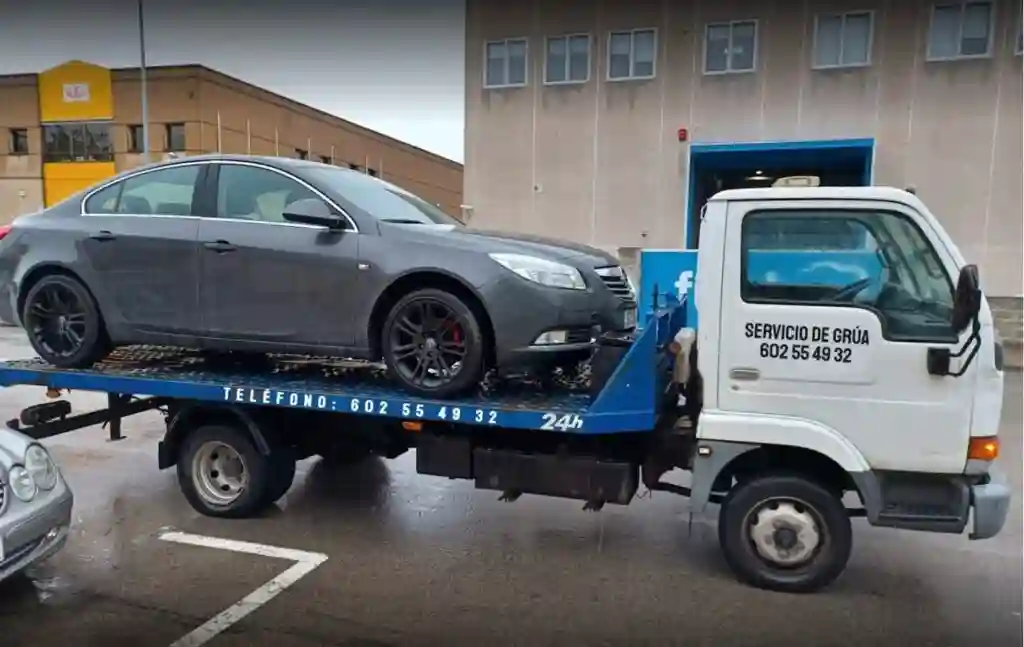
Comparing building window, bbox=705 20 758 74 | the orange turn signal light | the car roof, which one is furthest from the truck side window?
building window, bbox=705 20 758 74

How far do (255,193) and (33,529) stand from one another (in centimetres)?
240

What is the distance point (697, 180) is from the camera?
66.0 ft

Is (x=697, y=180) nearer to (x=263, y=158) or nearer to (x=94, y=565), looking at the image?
(x=263, y=158)

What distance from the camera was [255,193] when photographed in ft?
16.8

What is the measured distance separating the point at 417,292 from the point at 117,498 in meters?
2.98

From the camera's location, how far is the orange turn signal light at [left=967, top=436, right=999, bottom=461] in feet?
12.2

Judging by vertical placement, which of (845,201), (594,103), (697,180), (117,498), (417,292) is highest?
(594,103)

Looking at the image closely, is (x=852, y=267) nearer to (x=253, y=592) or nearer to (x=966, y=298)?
(x=966, y=298)

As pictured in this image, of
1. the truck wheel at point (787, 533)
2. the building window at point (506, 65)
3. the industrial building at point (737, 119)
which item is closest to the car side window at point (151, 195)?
the truck wheel at point (787, 533)

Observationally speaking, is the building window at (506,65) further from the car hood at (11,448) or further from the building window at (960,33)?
the car hood at (11,448)

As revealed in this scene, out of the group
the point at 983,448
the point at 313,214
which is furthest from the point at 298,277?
the point at 983,448

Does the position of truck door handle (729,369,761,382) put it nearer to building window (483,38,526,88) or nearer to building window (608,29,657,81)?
building window (608,29,657,81)

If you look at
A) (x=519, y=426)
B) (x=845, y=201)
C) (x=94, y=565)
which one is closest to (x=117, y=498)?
(x=94, y=565)

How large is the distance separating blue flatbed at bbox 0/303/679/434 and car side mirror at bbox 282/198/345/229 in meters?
Answer: 1.04
